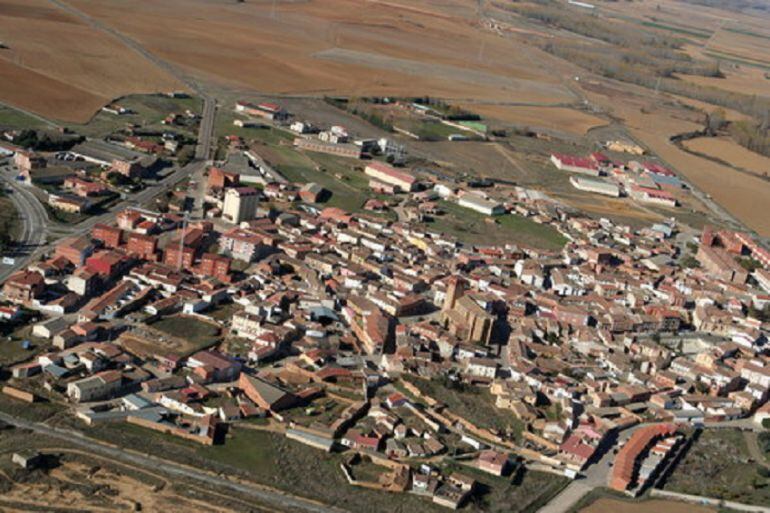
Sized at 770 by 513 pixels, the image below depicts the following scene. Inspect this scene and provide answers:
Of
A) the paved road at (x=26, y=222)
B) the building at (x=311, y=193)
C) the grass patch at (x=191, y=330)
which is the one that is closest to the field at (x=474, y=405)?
the grass patch at (x=191, y=330)

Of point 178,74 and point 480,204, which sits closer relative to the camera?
point 480,204

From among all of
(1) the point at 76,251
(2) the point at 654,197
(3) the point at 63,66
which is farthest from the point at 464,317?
(3) the point at 63,66

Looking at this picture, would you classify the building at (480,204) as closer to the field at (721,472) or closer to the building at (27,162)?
the building at (27,162)

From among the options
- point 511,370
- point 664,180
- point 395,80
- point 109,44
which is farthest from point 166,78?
point 511,370

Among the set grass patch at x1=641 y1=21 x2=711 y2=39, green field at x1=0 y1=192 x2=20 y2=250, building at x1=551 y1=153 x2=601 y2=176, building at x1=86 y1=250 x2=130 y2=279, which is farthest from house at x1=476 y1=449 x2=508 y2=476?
grass patch at x1=641 y1=21 x2=711 y2=39

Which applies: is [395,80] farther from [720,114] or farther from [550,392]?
[550,392]

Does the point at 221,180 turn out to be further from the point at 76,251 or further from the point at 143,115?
the point at 143,115
